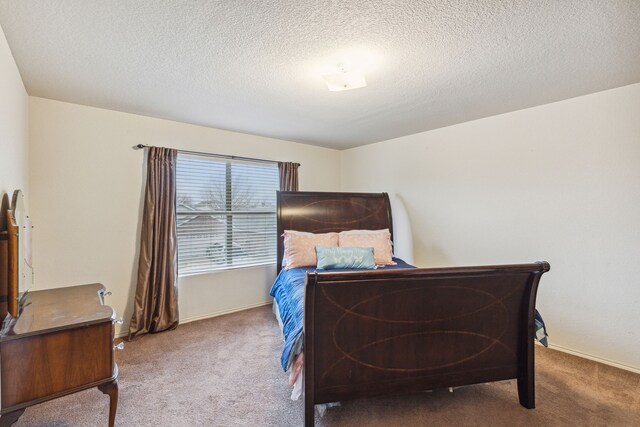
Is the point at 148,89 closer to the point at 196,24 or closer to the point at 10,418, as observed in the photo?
the point at 196,24

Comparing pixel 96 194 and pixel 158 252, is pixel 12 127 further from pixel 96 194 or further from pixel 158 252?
pixel 158 252

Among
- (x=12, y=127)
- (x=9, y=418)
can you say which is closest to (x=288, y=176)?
(x=12, y=127)

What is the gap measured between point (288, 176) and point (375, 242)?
156 cm

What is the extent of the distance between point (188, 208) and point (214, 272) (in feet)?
2.74

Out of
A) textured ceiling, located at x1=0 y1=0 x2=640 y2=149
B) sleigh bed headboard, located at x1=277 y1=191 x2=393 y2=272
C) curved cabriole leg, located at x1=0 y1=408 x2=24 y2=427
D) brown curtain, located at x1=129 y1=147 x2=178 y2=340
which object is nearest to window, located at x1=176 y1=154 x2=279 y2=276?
brown curtain, located at x1=129 y1=147 x2=178 y2=340

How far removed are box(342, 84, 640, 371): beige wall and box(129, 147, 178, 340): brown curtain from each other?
305 cm

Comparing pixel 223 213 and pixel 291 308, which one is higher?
pixel 223 213

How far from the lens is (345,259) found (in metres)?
3.03

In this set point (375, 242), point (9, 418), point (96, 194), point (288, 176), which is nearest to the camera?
point (9, 418)

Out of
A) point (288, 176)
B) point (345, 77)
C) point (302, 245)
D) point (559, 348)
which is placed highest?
point (345, 77)

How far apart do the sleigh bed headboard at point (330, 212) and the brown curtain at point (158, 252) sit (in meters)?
1.21

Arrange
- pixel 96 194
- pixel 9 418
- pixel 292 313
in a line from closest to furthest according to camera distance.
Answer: pixel 9 418
pixel 292 313
pixel 96 194

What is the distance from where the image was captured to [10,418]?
1381 mm

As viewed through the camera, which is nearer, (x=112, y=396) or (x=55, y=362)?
(x=55, y=362)
